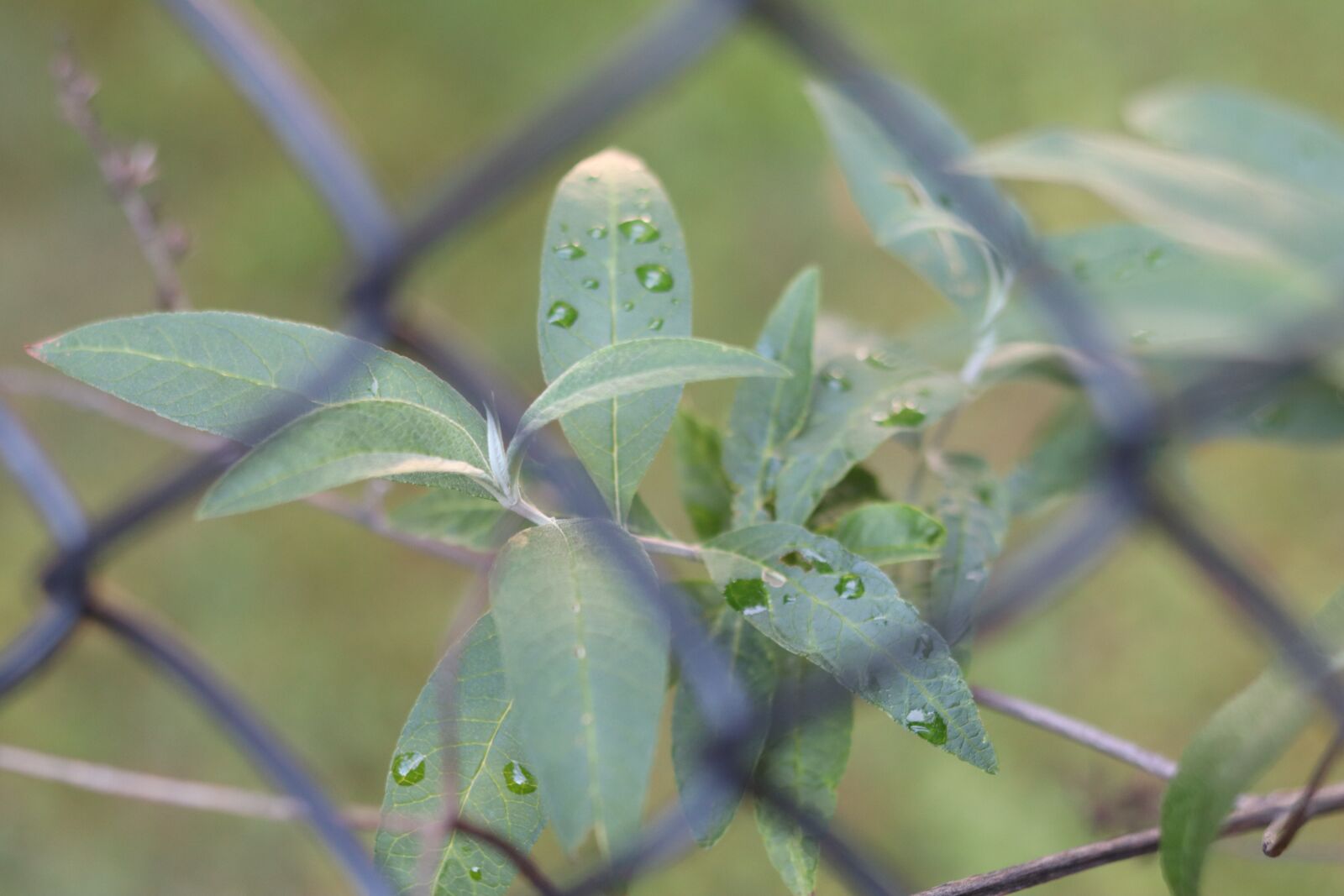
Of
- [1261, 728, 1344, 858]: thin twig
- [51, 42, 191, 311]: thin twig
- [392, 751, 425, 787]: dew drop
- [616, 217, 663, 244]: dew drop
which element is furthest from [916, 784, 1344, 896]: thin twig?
[51, 42, 191, 311]: thin twig

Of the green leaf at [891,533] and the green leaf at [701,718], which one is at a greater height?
the green leaf at [891,533]

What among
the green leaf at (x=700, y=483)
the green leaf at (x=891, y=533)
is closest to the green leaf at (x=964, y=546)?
the green leaf at (x=891, y=533)

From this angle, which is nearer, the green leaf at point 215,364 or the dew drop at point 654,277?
the green leaf at point 215,364

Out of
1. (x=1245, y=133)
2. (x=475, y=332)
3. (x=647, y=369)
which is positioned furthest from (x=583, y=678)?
(x=475, y=332)

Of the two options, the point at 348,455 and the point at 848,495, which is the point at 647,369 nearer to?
the point at 348,455

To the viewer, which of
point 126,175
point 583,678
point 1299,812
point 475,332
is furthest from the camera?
point 475,332

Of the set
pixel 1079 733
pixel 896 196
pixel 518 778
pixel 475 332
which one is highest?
pixel 896 196

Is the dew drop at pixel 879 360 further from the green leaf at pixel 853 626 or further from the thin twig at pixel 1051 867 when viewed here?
the thin twig at pixel 1051 867
